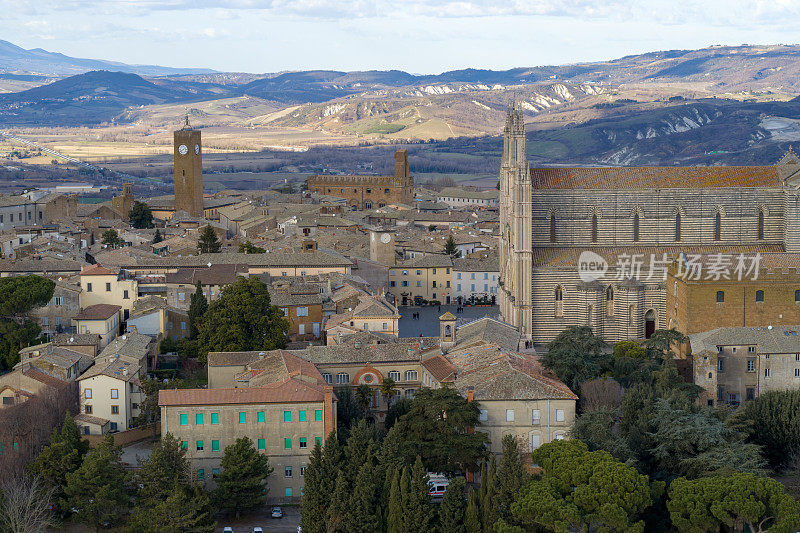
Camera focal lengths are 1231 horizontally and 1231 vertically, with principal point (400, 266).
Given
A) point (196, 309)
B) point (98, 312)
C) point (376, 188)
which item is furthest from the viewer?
point (376, 188)

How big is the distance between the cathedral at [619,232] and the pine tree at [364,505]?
2128 centimetres

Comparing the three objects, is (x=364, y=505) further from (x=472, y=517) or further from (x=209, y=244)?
(x=209, y=244)

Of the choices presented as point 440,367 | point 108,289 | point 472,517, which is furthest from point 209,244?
point 472,517

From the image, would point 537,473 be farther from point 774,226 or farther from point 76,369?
point 774,226

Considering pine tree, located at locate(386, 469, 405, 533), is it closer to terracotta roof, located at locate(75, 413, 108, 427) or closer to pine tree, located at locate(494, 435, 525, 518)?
pine tree, located at locate(494, 435, 525, 518)

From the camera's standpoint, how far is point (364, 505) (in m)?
33.9

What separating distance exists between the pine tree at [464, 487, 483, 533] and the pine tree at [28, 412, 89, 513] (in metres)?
11.6

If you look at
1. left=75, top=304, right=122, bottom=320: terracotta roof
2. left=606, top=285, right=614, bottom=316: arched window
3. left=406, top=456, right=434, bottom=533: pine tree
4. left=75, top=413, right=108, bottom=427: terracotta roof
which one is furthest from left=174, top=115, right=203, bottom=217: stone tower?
left=406, top=456, right=434, bottom=533: pine tree

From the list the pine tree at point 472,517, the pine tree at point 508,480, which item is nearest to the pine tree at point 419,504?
the pine tree at point 472,517

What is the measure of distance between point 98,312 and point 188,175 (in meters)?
52.4

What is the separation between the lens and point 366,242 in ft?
252

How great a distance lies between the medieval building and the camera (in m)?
120

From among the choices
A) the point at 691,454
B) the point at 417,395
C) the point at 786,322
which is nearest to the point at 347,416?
the point at 417,395

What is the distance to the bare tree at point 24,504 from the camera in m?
32.8
